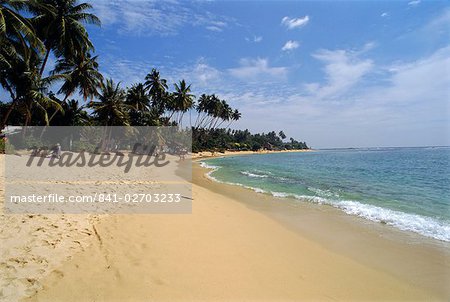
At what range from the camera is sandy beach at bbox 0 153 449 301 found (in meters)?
3.68

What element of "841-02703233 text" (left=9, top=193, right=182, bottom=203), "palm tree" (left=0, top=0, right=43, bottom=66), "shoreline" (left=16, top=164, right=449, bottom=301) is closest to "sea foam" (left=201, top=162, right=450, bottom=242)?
"shoreline" (left=16, top=164, right=449, bottom=301)

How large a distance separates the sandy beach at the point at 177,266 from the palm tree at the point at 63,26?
2108 cm

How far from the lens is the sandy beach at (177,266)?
368cm

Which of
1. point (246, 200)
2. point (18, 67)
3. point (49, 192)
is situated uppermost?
point (18, 67)

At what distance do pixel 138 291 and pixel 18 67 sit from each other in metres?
24.7

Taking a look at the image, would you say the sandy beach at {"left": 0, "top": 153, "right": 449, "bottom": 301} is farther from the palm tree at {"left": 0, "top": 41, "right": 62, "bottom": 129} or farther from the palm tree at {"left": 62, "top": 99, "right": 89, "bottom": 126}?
the palm tree at {"left": 62, "top": 99, "right": 89, "bottom": 126}

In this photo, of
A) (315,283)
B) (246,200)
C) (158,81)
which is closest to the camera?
(315,283)

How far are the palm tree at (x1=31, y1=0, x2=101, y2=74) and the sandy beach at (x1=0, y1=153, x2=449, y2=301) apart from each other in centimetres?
2108

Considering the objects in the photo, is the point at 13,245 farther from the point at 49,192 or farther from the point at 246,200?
the point at 246,200

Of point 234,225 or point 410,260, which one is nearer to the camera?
A: point 410,260

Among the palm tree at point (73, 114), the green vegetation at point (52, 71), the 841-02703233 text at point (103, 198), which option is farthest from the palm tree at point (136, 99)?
the 841-02703233 text at point (103, 198)

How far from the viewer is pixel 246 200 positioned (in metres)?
11.5

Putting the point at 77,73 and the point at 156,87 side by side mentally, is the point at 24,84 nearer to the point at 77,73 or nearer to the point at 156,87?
the point at 77,73

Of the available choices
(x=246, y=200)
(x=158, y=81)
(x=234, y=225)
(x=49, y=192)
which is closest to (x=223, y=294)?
(x=234, y=225)
